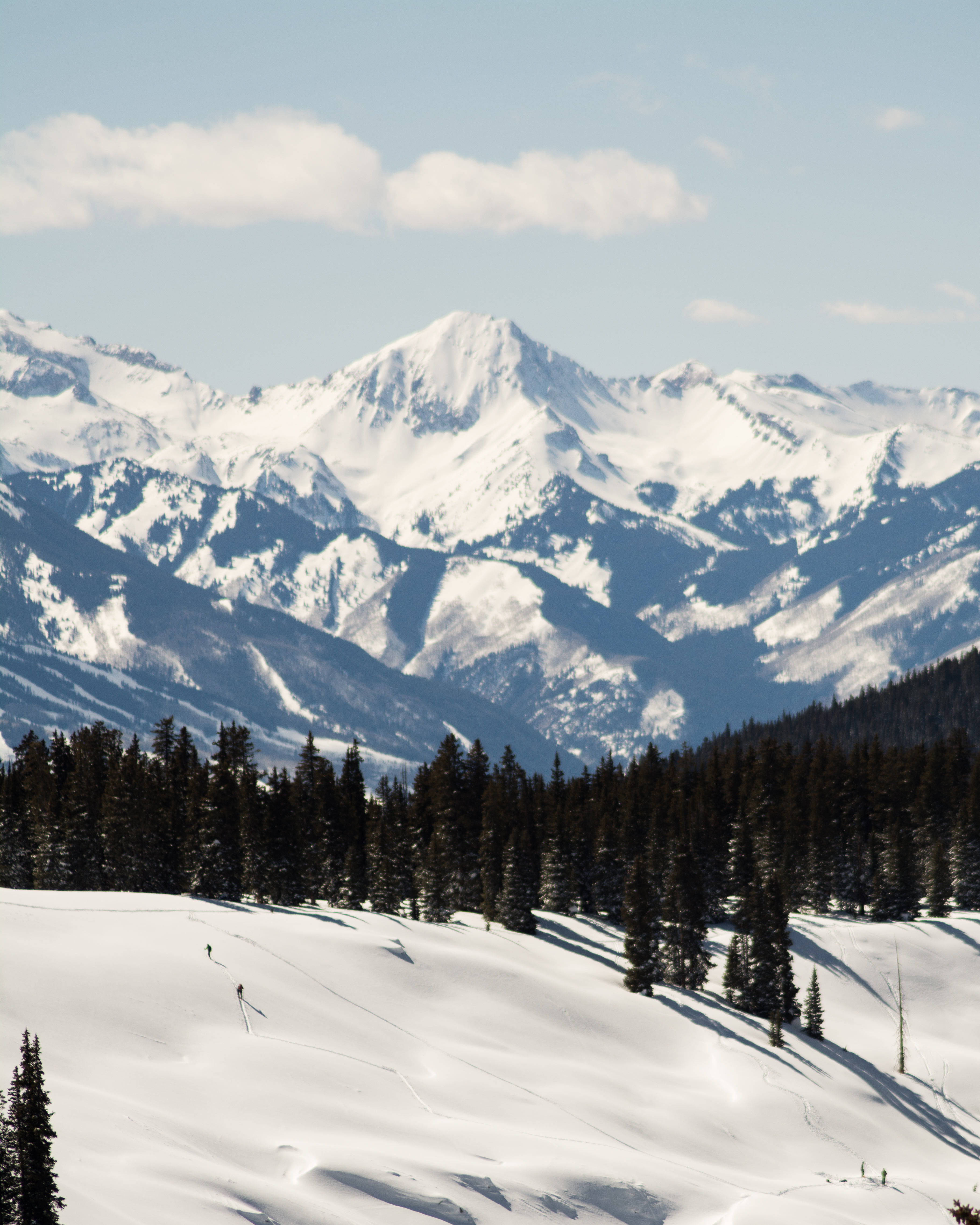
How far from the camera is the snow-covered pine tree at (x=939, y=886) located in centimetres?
14088

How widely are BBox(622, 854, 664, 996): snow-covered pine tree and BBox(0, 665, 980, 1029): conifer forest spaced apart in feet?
0.62

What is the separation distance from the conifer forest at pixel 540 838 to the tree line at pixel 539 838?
0.65ft

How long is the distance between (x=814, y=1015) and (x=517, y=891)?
24.4 meters

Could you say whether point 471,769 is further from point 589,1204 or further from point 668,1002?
point 589,1204

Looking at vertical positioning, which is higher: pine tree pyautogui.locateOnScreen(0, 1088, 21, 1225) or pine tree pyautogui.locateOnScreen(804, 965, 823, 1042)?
pine tree pyautogui.locateOnScreen(804, 965, 823, 1042)

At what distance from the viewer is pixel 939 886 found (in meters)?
141

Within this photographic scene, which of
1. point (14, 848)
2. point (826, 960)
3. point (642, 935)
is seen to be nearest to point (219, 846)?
point (14, 848)

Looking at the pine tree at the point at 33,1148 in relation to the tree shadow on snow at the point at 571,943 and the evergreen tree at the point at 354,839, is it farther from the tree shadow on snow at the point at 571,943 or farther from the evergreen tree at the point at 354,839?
the tree shadow on snow at the point at 571,943

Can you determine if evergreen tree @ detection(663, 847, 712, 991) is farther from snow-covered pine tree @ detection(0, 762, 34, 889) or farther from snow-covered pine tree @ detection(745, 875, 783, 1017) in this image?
snow-covered pine tree @ detection(0, 762, 34, 889)

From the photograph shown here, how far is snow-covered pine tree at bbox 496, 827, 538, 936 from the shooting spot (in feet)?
377

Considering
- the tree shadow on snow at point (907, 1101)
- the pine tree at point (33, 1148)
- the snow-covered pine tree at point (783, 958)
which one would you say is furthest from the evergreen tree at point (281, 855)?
the pine tree at point (33, 1148)

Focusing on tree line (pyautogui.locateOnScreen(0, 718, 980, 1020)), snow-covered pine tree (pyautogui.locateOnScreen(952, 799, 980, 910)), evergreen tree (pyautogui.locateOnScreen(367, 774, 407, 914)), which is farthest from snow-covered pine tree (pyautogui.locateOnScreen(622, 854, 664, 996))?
snow-covered pine tree (pyautogui.locateOnScreen(952, 799, 980, 910))

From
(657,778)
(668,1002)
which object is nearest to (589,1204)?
(668,1002)

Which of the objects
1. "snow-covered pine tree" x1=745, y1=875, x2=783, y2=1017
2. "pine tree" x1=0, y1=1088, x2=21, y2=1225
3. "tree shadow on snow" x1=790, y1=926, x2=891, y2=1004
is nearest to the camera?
"pine tree" x1=0, y1=1088, x2=21, y2=1225
